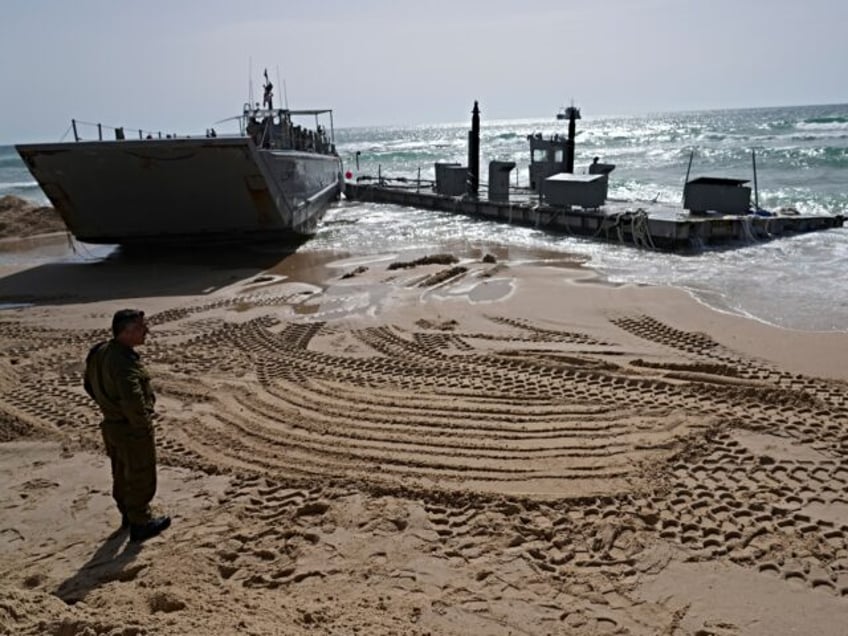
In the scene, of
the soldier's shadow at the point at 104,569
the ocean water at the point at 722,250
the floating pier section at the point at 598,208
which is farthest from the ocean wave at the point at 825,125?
the soldier's shadow at the point at 104,569

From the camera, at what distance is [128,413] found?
3658 mm

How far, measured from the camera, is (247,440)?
5.30 metres

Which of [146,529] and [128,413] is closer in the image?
[128,413]

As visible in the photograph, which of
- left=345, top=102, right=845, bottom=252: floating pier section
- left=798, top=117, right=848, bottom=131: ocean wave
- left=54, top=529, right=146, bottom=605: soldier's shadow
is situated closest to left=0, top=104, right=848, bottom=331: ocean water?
left=345, top=102, right=845, bottom=252: floating pier section

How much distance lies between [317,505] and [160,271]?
10321mm

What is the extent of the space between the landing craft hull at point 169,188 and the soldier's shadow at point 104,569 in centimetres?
924

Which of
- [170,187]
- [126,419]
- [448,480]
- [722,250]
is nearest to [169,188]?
[170,187]

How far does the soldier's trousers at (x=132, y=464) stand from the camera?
3754 millimetres

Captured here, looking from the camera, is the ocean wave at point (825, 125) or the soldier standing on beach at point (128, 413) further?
the ocean wave at point (825, 125)

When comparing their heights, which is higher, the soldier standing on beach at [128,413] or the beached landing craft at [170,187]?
the beached landing craft at [170,187]

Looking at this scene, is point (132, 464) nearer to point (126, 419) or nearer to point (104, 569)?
point (126, 419)

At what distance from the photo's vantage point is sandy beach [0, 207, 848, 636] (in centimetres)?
330

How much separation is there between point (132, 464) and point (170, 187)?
33.3 feet

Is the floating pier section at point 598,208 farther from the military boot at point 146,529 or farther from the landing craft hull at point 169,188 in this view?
the military boot at point 146,529
